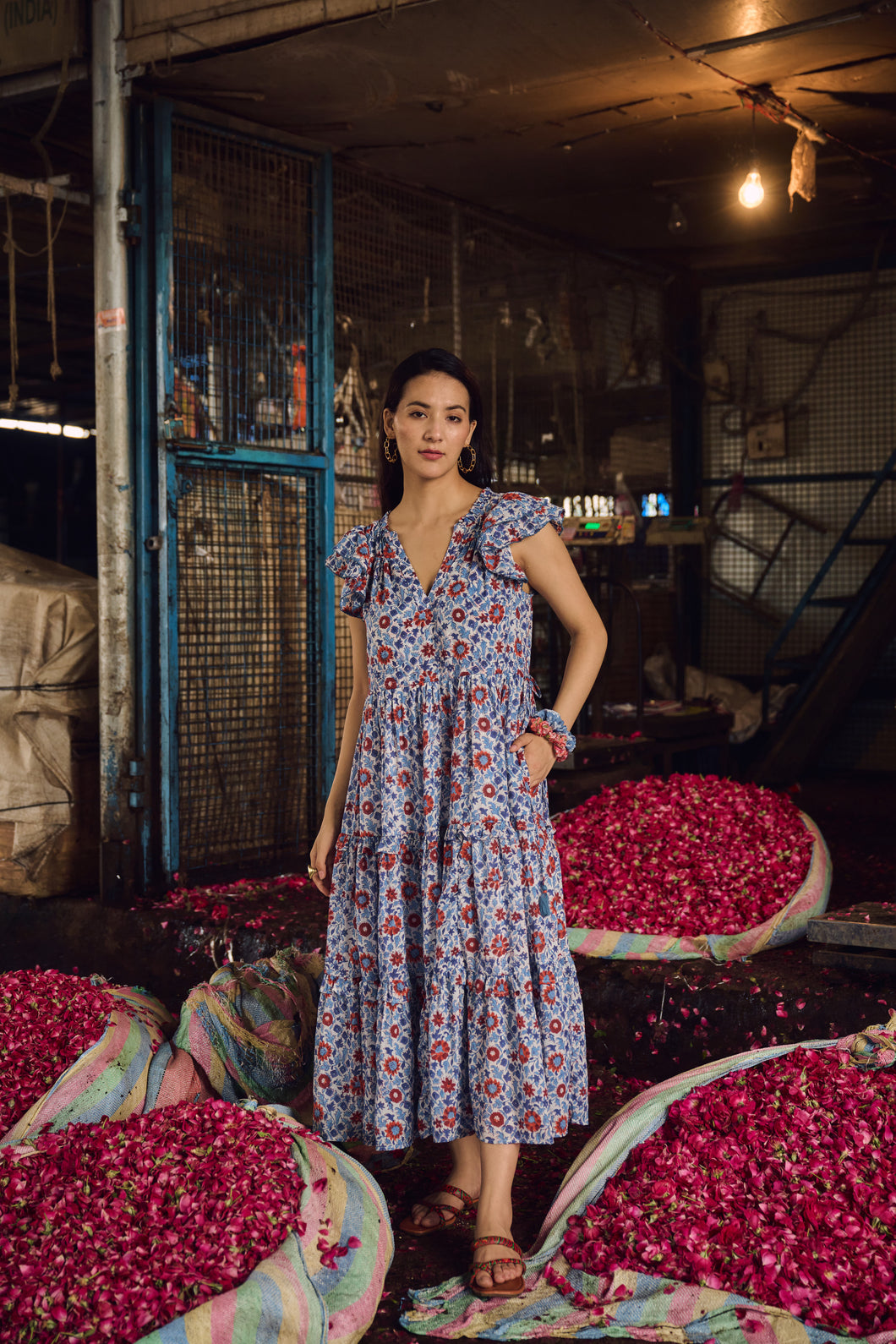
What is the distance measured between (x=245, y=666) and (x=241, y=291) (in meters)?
1.50

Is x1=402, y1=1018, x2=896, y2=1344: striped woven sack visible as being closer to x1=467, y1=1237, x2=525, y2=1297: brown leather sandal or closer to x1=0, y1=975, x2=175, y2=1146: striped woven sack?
x1=467, y1=1237, x2=525, y2=1297: brown leather sandal

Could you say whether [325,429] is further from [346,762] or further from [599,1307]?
[599,1307]

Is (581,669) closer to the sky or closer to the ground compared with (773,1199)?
closer to the sky

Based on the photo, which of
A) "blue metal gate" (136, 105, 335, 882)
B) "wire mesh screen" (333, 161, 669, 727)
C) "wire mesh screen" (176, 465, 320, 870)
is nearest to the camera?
"blue metal gate" (136, 105, 335, 882)

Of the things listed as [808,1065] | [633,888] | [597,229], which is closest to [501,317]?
[597,229]

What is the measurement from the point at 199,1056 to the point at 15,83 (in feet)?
12.4

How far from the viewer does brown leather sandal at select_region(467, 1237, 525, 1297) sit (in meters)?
2.47

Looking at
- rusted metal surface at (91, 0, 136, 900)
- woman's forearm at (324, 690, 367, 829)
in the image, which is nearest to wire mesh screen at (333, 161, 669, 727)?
rusted metal surface at (91, 0, 136, 900)

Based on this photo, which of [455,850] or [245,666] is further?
[245,666]

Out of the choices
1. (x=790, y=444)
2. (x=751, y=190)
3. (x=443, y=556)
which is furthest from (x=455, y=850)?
(x=790, y=444)

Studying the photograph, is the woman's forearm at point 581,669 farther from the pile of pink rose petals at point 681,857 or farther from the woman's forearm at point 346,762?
the pile of pink rose petals at point 681,857

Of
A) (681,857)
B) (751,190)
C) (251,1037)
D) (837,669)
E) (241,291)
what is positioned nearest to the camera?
(251,1037)

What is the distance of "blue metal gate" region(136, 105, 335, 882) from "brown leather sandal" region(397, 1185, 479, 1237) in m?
2.16

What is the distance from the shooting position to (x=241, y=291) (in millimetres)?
4891
